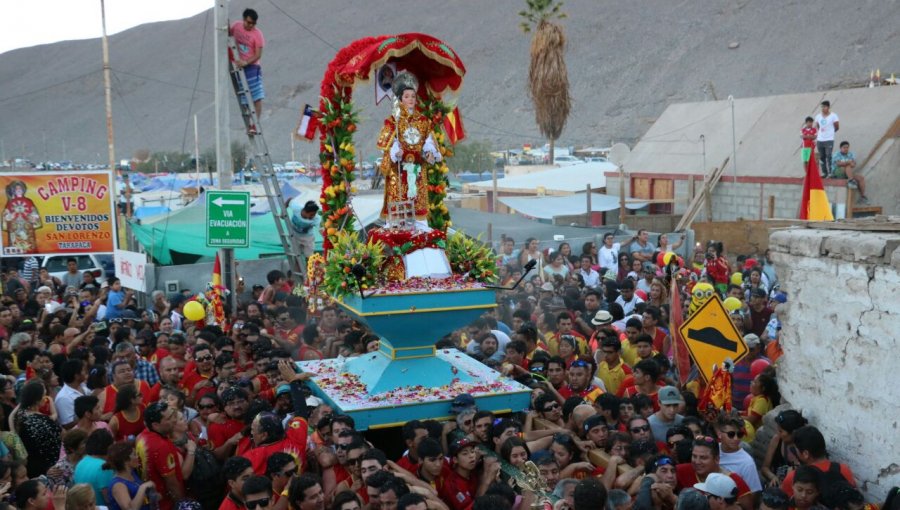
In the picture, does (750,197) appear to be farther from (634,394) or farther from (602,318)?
(634,394)

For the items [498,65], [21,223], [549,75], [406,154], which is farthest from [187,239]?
[498,65]

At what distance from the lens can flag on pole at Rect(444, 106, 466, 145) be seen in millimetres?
9258

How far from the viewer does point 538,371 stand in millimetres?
9109

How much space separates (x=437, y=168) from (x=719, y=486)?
4.22 meters

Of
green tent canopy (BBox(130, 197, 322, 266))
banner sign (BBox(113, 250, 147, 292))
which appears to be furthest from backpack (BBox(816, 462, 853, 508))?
green tent canopy (BBox(130, 197, 322, 266))

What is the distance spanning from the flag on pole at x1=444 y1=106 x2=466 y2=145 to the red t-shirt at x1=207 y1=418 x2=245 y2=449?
3.46m

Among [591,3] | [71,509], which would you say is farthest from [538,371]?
[591,3]

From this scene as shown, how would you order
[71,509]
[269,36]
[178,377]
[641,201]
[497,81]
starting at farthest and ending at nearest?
[269,36]
[497,81]
[641,201]
[178,377]
[71,509]

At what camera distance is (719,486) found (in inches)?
226

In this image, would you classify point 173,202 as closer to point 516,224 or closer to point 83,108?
point 516,224

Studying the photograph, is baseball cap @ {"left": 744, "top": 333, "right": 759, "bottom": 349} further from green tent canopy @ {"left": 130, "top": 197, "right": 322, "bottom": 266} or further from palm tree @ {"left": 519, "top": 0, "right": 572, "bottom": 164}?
palm tree @ {"left": 519, "top": 0, "right": 572, "bottom": 164}

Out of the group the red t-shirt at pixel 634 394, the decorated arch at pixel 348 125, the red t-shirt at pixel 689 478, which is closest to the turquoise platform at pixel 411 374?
the red t-shirt at pixel 634 394

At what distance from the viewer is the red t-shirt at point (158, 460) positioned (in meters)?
6.51

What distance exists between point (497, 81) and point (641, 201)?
2423 inches
